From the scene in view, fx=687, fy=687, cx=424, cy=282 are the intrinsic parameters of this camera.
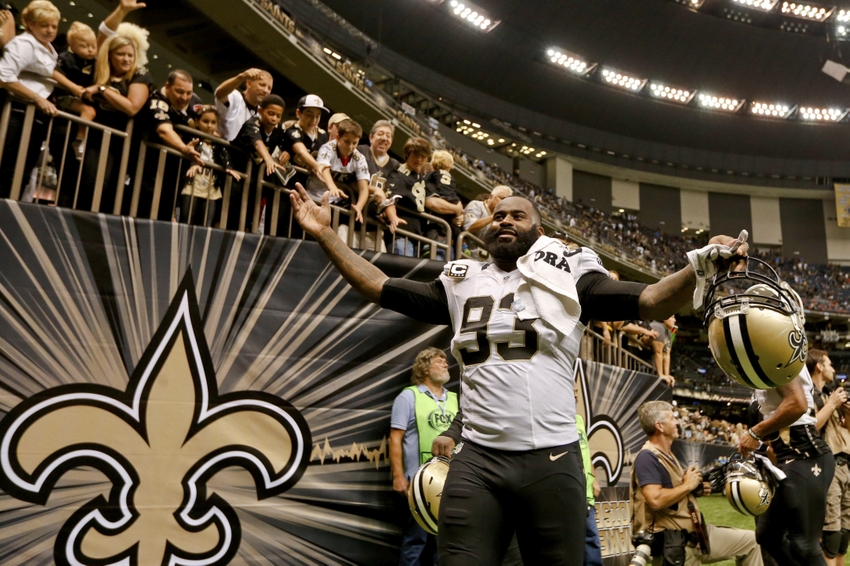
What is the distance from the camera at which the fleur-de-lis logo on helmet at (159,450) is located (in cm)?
433

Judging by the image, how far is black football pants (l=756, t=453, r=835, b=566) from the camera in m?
4.38

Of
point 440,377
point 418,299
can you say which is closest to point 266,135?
point 440,377

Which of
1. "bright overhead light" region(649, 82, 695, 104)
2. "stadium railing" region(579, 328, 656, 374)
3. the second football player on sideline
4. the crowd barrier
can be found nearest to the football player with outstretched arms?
the second football player on sideline

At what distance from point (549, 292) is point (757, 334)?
74cm

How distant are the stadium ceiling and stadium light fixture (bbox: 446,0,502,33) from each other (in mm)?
125

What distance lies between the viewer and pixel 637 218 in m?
38.4

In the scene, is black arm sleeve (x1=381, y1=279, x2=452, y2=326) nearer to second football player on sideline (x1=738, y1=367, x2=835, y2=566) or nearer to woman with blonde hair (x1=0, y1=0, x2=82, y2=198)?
second football player on sideline (x1=738, y1=367, x2=835, y2=566)

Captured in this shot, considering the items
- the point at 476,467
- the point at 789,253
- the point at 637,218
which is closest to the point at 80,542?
the point at 476,467

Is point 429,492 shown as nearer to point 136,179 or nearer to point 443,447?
point 443,447

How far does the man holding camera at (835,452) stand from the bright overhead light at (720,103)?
1198 inches

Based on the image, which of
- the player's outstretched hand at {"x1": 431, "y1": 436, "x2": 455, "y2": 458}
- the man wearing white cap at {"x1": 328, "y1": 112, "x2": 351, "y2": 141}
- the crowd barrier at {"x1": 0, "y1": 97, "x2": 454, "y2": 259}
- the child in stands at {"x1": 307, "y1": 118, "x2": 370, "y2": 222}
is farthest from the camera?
the man wearing white cap at {"x1": 328, "y1": 112, "x2": 351, "y2": 141}

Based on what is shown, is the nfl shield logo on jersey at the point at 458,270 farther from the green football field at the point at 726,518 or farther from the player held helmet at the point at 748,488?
the green football field at the point at 726,518

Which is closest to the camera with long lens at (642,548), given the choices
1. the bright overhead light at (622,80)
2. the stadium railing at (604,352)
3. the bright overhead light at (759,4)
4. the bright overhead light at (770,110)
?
the stadium railing at (604,352)

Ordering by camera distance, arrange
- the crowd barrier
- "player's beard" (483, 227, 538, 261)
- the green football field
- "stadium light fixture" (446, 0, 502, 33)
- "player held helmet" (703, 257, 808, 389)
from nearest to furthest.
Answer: "player held helmet" (703, 257, 808, 389) < "player's beard" (483, 227, 538, 261) < the crowd barrier < the green football field < "stadium light fixture" (446, 0, 502, 33)
